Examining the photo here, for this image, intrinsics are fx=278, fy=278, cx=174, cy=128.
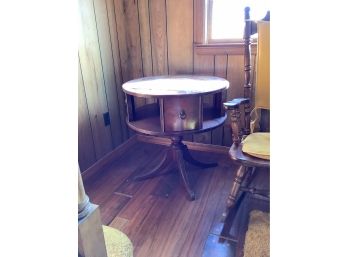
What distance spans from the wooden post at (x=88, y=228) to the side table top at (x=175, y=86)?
1.01 metres

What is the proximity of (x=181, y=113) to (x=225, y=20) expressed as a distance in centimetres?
91

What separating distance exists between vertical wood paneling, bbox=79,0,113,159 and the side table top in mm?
335

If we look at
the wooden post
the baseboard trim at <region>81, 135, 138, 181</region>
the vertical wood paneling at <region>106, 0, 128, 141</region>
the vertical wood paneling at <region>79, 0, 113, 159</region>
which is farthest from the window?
the wooden post

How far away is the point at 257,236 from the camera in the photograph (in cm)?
138

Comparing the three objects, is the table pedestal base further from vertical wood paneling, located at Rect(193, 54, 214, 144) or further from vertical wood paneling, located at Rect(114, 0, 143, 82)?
vertical wood paneling, located at Rect(114, 0, 143, 82)

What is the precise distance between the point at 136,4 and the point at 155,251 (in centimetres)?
180

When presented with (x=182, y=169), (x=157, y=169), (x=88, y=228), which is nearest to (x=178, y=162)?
(x=182, y=169)

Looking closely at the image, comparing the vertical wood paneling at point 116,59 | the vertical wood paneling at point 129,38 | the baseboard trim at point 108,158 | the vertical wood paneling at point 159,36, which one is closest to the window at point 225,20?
the vertical wood paneling at point 159,36

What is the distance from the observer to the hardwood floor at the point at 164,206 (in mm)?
1396
